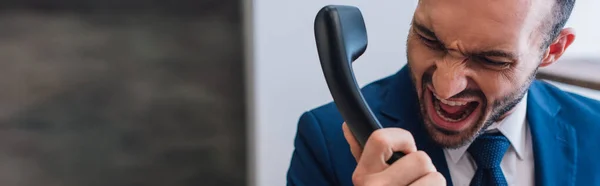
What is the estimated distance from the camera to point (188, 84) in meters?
0.68

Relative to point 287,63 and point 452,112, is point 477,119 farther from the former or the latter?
point 287,63

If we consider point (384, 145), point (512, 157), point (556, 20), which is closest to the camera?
point (384, 145)

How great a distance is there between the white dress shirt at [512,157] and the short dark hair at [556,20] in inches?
4.3

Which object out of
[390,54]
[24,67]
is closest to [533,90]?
[390,54]

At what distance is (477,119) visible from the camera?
62 cm

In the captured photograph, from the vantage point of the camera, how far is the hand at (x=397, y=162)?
0.49 m

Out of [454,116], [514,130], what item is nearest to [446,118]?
[454,116]

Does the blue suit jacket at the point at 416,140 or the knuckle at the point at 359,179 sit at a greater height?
the knuckle at the point at 359,179

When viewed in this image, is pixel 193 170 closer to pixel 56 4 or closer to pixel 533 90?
pixel 56 4

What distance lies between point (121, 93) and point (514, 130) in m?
0.41

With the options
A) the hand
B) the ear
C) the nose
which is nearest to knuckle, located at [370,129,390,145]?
the hand

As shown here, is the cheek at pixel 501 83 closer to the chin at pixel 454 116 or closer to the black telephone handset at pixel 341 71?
the chin at pixel 454 116

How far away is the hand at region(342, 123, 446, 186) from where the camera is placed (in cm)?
49

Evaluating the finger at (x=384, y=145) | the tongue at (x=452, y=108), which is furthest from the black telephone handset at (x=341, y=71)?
the tongue at (x=452, y=108)
